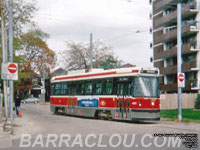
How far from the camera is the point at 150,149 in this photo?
11.2 m

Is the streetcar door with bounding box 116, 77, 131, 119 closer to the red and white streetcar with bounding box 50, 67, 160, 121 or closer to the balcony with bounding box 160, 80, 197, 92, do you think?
the red and white streetcar with bounding box 50, 67, 160, 121

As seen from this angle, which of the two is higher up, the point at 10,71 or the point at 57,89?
the point at 10,71

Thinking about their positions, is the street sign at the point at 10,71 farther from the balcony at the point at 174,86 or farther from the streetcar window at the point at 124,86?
the balcony at the point at 174,86

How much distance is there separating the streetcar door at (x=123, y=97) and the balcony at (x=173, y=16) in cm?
3219

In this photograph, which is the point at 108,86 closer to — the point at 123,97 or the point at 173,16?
the point at 123,97

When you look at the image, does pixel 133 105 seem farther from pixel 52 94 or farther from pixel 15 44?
pixel 15 44

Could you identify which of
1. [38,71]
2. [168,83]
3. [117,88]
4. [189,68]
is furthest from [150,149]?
[38,71]

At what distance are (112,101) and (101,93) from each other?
1.65m

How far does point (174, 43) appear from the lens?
5828 cm

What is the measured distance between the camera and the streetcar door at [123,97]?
22.4m

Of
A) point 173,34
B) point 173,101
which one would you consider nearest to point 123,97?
point 173,101

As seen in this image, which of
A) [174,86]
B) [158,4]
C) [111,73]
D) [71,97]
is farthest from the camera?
[158,4]

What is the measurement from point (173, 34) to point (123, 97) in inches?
1403

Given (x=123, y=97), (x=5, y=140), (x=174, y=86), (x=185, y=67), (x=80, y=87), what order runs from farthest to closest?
(x=174, y=86)
(x=185, y=67)
(x=80, y=87)
(x=123, y=97)
(x=5, y=140)
